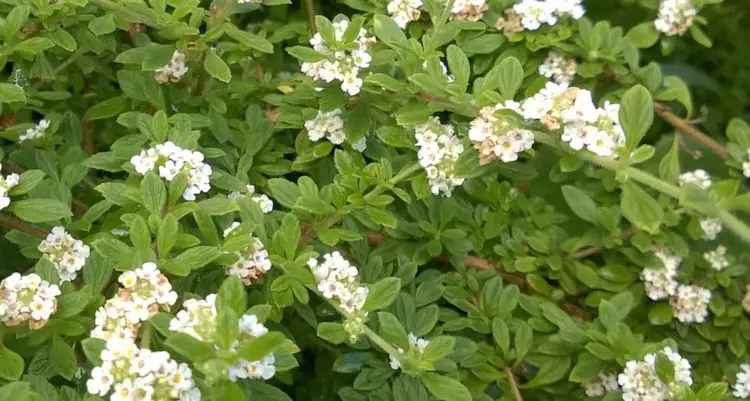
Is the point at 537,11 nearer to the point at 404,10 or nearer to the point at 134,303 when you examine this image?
the point at 404,10

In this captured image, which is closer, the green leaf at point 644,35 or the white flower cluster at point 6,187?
the white flower cluster at point 6,187

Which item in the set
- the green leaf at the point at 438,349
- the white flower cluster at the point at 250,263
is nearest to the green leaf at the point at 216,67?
the white flower cluster at the point at 250,263

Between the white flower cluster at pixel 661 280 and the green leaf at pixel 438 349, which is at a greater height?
the green leaf at pixel 438 349

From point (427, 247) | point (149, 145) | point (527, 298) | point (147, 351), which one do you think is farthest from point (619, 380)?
point (149, 145)

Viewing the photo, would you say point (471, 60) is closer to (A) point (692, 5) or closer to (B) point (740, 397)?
(A) point (692, 5)

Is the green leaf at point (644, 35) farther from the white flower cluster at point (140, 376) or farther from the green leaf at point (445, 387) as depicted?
the white flower cluster at point (140, 376)
